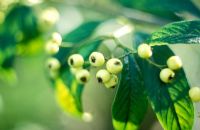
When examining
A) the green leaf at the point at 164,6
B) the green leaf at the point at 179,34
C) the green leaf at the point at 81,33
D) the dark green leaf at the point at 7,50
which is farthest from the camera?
the dark green leaf at the point at 7,50

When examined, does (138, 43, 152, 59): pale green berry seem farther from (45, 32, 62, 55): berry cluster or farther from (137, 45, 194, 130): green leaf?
(45, 32, 62, 55): berry cluster

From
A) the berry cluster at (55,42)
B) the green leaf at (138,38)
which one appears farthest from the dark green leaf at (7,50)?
the green leaf at (138,38)

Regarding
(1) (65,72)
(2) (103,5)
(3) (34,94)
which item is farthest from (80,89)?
(3) (34,94)

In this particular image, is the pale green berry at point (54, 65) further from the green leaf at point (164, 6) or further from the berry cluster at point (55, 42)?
the green leaf at point (164, 6)

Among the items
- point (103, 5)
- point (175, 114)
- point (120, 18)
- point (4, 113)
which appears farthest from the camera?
point (4, 113)

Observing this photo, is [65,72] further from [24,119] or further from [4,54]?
[24,119]

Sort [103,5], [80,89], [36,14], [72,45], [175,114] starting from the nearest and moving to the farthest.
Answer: [175,114] → [80,89] → [72,45] → [36,14] → [103,5]

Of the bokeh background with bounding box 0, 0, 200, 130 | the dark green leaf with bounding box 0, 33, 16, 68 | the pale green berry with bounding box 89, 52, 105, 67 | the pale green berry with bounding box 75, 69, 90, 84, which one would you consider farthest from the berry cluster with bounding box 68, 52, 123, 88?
the bokeh background with bounding box 0, 0, 200, 130
